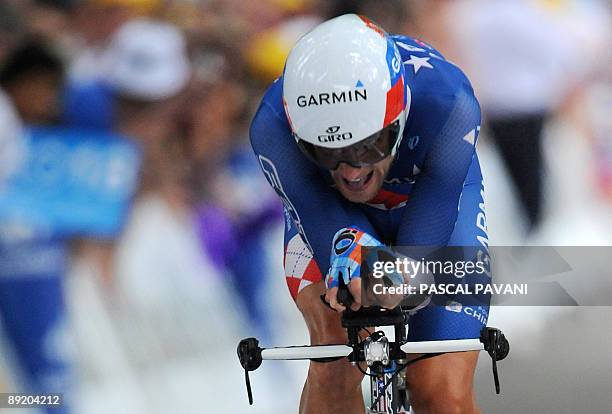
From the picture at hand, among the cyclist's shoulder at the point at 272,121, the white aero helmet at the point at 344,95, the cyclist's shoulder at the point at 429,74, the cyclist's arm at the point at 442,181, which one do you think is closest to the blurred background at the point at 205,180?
the cyclist's shoulder at the point at 429,74

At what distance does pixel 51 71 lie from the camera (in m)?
5.95

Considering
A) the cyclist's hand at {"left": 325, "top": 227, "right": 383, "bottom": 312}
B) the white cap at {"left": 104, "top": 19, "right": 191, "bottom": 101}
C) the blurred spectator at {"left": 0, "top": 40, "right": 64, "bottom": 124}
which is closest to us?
the cyclist's hand at {"left": 325, "top": 227, "right": 383, "bottom": 312}

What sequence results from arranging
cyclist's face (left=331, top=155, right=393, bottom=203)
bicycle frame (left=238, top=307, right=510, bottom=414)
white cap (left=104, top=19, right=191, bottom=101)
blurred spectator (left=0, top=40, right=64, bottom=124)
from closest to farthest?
bicycle frame (left=238, top=307, right=510, bottom=414) → cyclist's face (left=331, top=155, right=393, bottom=203) → blurred spectator (left=0, top=40, right=64, bottom=124) → white cap (left=104, top=19, right=191, bottom=101)

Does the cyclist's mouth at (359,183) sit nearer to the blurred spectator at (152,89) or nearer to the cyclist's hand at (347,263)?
the cyclist's hand at (347,263)

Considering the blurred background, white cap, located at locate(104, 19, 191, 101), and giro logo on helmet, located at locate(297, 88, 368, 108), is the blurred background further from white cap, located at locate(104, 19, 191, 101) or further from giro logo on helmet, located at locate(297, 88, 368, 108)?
giro logo on helmet, located at locate(297, 88, 368, 108)

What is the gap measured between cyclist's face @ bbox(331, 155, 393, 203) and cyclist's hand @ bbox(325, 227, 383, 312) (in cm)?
20

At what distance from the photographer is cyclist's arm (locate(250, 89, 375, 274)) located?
11.2ft

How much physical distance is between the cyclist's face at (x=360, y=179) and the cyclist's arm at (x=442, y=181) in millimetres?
137

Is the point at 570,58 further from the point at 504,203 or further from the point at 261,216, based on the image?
the point at 261,216

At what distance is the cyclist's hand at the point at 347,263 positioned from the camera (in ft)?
→ 9.73

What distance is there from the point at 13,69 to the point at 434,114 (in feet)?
10.6

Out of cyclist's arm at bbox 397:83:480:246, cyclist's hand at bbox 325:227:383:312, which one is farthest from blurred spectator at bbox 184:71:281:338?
cyclist's hand at bbox 325:227:383:312

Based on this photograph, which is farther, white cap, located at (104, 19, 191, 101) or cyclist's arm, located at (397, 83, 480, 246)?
white cap, located at (104, 19, 191, 101)

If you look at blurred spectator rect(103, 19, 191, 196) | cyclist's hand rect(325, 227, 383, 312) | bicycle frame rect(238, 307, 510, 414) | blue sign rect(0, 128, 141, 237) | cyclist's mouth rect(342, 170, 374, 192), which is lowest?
bicycle frame rect(238, 307, 510, 414)
